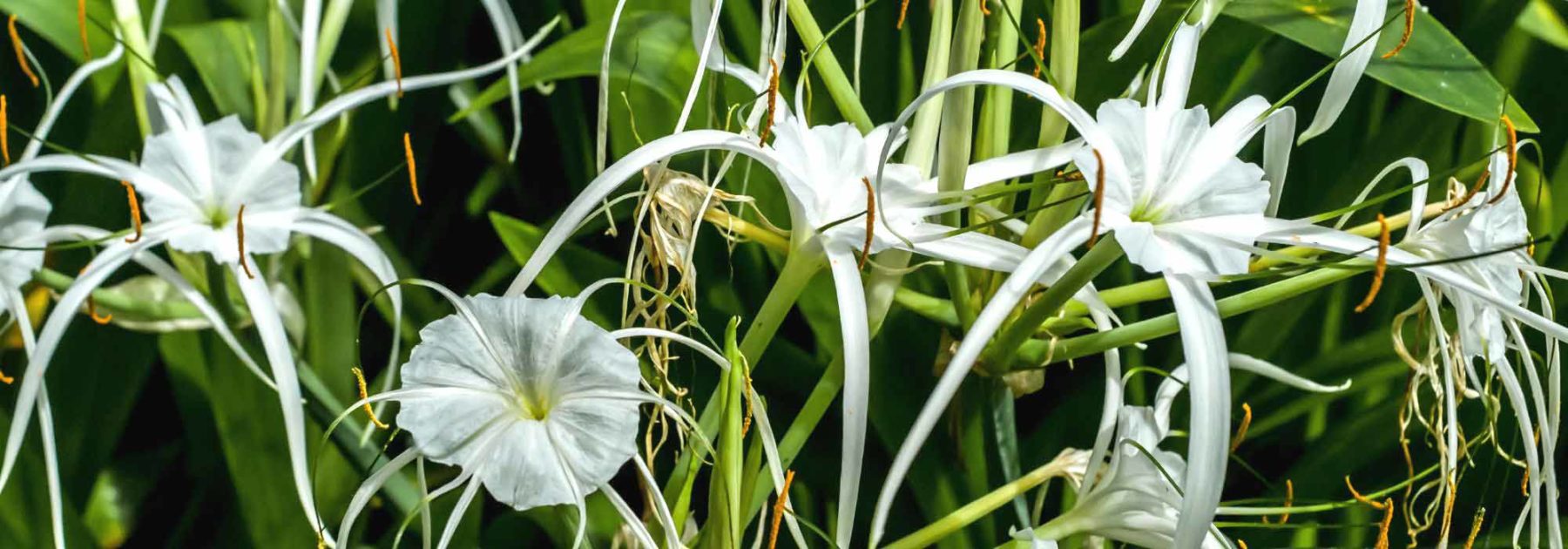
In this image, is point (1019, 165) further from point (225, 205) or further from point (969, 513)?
point (225, 205)

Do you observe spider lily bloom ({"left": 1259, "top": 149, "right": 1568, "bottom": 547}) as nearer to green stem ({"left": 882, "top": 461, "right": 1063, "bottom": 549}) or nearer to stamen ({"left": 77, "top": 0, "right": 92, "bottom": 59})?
green stem ({"left": 882, "top": 461, "right": 1063, "bottom": 549})

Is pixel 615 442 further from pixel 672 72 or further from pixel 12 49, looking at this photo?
pixel 12 49

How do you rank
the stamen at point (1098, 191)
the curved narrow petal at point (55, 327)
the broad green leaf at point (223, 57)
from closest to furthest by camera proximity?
the stamen at point (1098, 191) → the curved narrow petal at point (55, 327) → the broad green leaf at point (223, 57)

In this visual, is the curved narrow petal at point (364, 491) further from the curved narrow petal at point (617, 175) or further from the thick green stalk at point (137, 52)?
the thick green stalk at point (137, 52)

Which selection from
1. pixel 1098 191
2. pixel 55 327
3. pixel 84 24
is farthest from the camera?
pixel 84 24

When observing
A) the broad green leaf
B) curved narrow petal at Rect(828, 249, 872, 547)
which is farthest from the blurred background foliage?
curved narrow petal at Rect(828, 249, 872, 547)

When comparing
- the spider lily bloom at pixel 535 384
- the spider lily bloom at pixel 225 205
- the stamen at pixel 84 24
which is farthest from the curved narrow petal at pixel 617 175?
the stamen at pixel 84 24

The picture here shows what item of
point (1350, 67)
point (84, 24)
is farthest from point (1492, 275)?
point (84, 24)
